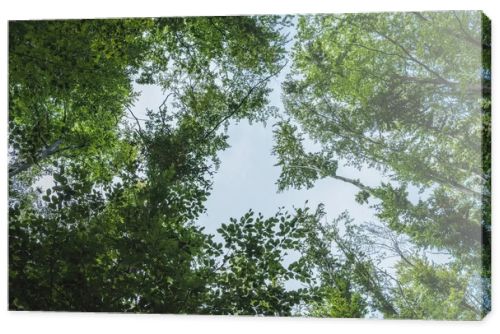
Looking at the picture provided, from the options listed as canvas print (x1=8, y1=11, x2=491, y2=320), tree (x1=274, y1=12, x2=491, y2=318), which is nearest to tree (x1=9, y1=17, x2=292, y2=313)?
canvas print (x1=8, y1=11, x2=491, y2=320)

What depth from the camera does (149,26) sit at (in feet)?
29.3

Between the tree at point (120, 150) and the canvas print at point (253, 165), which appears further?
the tree at point (120, 150)

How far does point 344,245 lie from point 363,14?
2.23 meters

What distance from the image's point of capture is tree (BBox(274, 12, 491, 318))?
7.99 metres

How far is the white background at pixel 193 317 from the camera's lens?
8.12 meters

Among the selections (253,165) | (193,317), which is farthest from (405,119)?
(193,317)

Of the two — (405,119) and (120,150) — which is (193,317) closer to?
(120,150)

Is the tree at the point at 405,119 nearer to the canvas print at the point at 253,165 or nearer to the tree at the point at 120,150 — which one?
the canvas print at the point at 253,165

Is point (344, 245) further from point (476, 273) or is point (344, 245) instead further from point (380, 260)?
point (476, 273)

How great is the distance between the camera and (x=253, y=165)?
8492mm

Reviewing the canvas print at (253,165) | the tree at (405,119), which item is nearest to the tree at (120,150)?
the canvas print at (253,165)

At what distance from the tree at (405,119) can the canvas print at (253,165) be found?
1 centimetres

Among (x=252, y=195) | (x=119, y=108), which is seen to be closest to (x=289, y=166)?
(x=252, y=195)

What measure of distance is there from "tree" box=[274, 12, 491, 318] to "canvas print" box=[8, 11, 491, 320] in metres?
0.01
